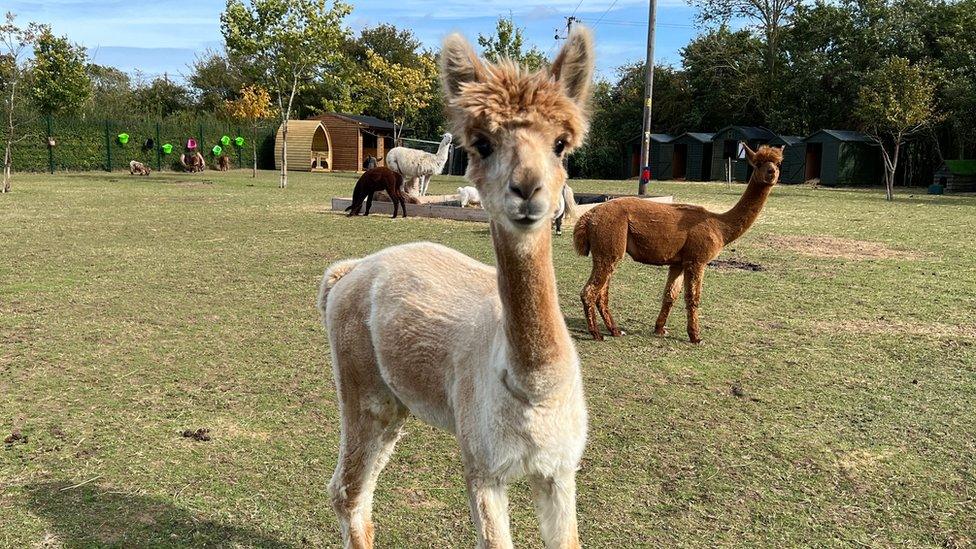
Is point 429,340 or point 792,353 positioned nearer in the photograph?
point 429,340

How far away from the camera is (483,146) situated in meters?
2.13

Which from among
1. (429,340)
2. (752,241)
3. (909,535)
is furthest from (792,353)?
(752,241)

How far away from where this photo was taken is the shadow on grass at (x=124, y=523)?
10.6 ft

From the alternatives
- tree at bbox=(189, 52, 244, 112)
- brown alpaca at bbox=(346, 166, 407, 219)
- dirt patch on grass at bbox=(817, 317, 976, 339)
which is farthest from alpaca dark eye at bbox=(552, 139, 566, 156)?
tree at bbox=(189, 52, 244, 112)

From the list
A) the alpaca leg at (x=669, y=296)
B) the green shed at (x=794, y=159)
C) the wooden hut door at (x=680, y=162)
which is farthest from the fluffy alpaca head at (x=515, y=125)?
the wooden hut door at (x=680, y=162)

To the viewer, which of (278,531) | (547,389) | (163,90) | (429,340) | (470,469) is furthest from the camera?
(163,90)

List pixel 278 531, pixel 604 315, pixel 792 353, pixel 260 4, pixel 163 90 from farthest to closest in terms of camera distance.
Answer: pixel 163 90, pixel 260 4, pixel 604 315, pixel 792 353, pixel 278 531

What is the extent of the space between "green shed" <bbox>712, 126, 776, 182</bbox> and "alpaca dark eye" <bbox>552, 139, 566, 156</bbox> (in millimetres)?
38841

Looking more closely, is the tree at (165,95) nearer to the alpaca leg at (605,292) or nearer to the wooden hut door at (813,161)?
the wooden hut door at (813,161)

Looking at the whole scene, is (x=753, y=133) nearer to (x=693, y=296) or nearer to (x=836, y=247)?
(x=836, y=247)

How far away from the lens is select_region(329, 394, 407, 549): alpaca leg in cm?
302

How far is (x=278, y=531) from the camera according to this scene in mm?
3355

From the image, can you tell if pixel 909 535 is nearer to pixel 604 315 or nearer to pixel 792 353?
pixel 792 353

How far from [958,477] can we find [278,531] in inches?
144
